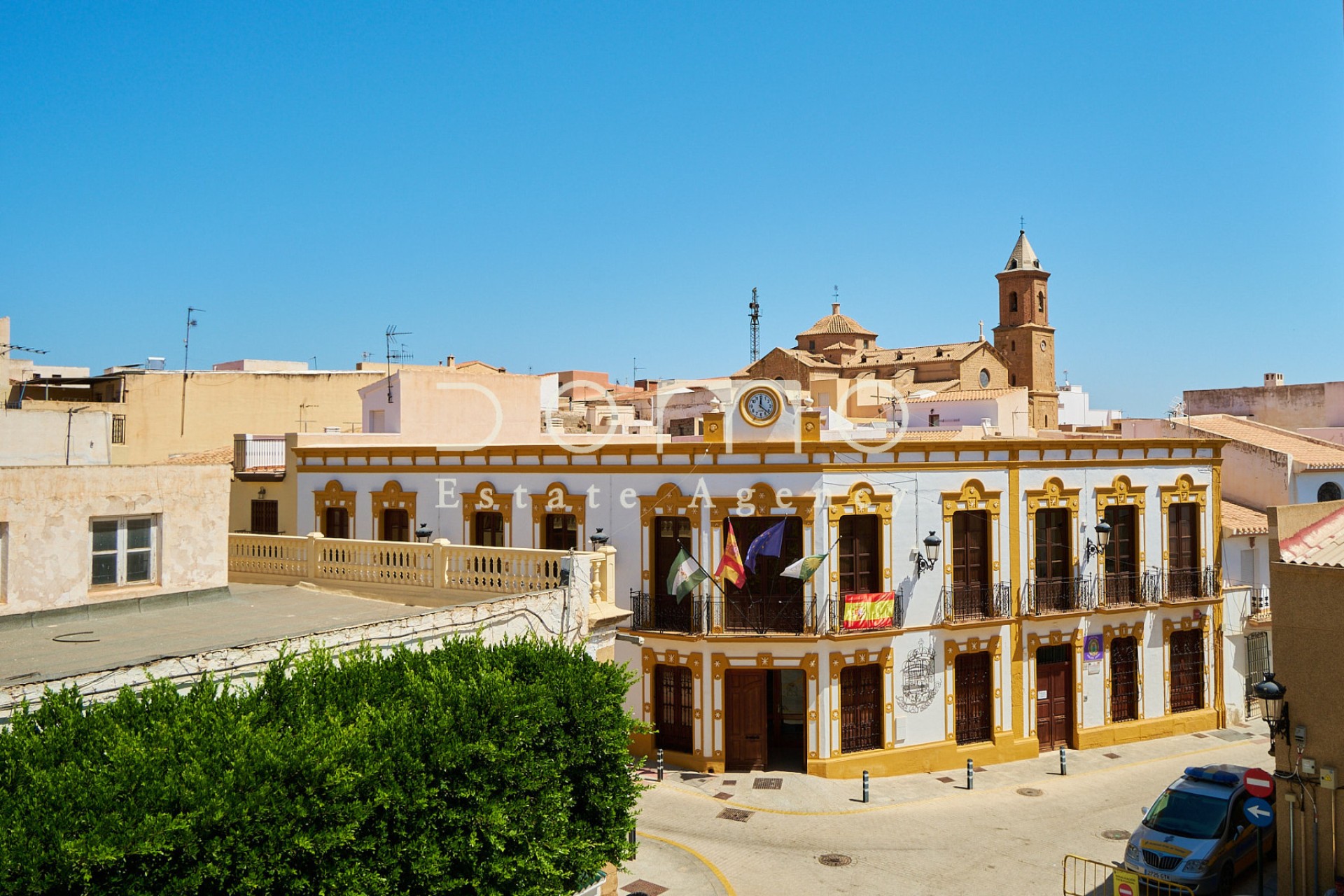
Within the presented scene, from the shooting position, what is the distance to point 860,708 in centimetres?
2303

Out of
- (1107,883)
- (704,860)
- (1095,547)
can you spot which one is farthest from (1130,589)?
(704,860)

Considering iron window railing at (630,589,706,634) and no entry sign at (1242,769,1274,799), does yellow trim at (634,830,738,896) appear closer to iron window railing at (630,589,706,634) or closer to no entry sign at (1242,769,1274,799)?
iron window railing at (630,589,706,634)

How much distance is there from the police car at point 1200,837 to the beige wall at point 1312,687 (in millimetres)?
1472

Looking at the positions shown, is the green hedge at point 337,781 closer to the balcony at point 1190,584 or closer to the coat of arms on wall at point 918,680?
the coat of arms on wall at point 918,680

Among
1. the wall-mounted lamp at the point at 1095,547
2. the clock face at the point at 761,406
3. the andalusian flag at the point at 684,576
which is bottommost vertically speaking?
the andalusian flag at the point at 684,576

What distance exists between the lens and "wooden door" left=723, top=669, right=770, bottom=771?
23.0m

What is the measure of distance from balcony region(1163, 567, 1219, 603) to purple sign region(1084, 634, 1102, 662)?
2371 mm

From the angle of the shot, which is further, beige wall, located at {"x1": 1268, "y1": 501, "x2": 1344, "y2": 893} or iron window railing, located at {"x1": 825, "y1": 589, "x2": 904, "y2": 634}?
iron window railing, located at {"x1": 825, "y1": 589, "x2": 904, "y2": 634}

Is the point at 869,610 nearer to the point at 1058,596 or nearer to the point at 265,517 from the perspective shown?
the point at 1058,596

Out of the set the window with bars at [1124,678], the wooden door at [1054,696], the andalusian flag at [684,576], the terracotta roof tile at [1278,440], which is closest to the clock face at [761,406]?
the andalusian flag at [684,576]

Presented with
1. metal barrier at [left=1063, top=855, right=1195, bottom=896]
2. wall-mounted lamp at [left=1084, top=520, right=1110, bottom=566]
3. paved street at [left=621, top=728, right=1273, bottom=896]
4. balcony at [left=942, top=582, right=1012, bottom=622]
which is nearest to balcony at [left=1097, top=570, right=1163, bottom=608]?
wall-mounted lamp at [left=1084, top=520, right=1110, bottom=566]

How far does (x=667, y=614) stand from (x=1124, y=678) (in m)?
12.6

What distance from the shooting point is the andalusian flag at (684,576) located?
22.4 meters

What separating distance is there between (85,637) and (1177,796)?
16.9 metres
